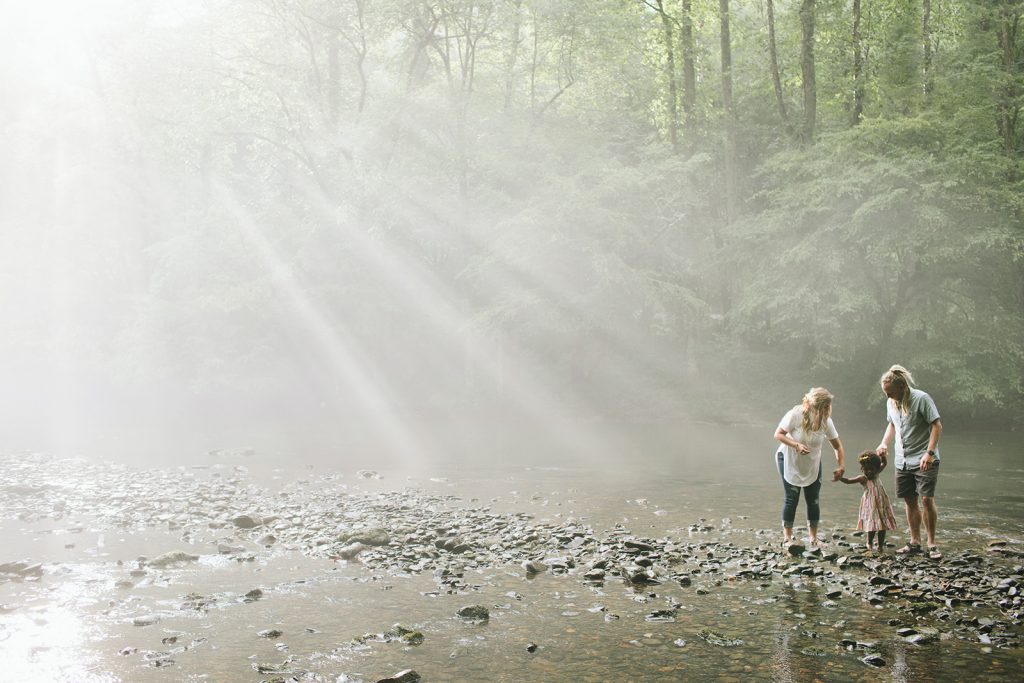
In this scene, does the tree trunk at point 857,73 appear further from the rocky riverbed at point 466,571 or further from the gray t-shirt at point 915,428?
the gray t-shirt at point 915,428

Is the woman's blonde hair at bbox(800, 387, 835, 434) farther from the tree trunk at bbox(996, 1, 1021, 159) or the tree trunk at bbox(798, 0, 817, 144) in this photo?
the tree trunk at bbox(798, 0, 817, 144)

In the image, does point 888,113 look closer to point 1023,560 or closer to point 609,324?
point 609,324

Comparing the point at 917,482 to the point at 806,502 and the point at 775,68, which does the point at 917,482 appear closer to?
the point at 806,502

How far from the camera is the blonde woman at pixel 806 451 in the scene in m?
10.1

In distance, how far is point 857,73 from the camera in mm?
31391

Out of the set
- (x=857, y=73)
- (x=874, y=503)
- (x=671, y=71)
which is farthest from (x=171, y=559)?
(x=671, y=71)

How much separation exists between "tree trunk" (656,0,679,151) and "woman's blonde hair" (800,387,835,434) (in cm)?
2606

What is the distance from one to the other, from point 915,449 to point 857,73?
25376 millimetres

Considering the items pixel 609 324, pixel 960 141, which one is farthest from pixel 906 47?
pixel 609 324

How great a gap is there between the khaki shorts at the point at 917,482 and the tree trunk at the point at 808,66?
24.6m

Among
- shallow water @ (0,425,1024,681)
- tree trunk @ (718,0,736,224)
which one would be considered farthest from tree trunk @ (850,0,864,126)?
shallow water @ (0,425,1024,681)

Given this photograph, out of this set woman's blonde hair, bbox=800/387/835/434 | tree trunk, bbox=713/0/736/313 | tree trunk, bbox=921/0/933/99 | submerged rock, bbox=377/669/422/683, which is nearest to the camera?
submerged rock, bbox=377/669/422/683

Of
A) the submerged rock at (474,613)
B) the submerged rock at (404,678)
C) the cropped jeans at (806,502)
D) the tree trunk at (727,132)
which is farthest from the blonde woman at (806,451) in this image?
the tree trunk at (727,132)

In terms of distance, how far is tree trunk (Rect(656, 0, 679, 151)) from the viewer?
34.6 m
